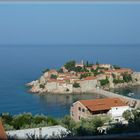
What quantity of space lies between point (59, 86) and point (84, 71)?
138cm

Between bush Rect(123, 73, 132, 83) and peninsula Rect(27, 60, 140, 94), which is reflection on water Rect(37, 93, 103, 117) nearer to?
peninsula Rect(27, 60, 140, 94)

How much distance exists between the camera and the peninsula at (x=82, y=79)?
12570mm

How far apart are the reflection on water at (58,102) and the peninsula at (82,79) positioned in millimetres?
565

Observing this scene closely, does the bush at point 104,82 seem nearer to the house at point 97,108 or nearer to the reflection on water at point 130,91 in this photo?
the reflection on water at point 130,91

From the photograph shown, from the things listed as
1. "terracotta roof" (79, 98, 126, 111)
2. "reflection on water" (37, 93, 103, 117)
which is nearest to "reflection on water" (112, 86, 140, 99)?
"reflection on water" (37, 93, 103, 117)

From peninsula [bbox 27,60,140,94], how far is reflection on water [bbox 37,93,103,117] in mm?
565

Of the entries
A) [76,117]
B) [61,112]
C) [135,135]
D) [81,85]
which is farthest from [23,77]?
[135,135]

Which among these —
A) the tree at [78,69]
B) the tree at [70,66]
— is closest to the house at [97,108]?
the tree at [78,69]

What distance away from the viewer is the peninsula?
12.6 metres

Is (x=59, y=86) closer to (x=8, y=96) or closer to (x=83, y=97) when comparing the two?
(x=83, y=97)

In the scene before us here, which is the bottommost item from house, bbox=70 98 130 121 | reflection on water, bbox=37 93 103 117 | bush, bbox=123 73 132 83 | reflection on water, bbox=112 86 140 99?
house, bbox=70 98 130 121

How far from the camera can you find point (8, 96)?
10.7m

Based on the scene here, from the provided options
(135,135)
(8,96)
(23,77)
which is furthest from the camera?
(23,77)

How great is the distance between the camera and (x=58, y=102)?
1055 cm
